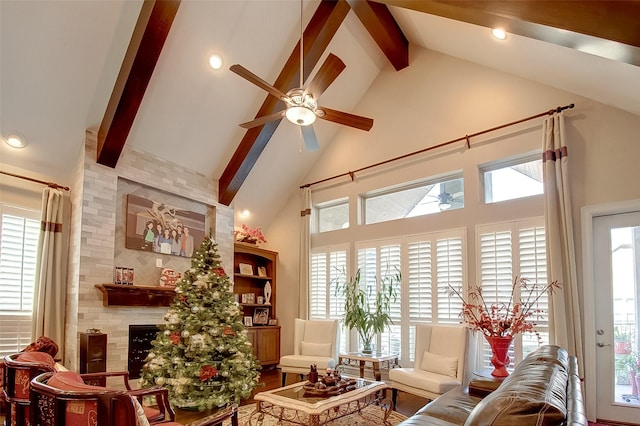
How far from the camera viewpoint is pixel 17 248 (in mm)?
5016

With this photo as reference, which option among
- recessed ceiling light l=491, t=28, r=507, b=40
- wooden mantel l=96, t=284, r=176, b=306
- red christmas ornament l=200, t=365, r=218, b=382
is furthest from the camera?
wooden mantel l=96, t=284, r=176, b=306

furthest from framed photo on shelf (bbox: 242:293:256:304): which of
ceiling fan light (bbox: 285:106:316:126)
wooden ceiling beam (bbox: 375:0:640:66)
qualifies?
wooden ceiling beam (bbox: 375:0:640:66)

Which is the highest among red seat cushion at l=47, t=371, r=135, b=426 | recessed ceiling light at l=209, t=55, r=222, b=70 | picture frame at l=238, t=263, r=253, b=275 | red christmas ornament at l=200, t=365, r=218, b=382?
recessed ceiling light at l=209, t=55, r=222, b=70

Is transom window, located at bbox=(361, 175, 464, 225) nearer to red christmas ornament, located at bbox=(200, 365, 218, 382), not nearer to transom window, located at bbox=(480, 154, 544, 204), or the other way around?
transom window, located at bbox=(480, 154, 544, 204)

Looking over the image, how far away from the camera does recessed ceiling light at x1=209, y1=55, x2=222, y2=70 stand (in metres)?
5.45

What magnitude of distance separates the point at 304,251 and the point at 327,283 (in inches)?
28.2

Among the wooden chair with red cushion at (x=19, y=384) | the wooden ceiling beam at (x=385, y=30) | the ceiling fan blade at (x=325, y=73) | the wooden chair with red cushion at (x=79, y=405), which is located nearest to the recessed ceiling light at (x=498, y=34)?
the wooden ceiling beam at (x=385, y=30)

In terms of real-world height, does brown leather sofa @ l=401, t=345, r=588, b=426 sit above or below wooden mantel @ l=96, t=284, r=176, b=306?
below

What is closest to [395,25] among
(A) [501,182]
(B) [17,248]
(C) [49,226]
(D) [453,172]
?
(D) [453,172]

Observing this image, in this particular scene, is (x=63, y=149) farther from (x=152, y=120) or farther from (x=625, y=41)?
(x=625, y=41)

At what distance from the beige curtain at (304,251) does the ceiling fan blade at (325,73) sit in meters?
3.55

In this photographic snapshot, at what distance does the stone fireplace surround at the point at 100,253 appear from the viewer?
5.08 m

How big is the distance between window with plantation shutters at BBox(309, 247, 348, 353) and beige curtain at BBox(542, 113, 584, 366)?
10.3ft

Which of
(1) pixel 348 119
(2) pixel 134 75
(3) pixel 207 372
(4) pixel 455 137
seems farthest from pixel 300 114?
(4) pixel 455 137
